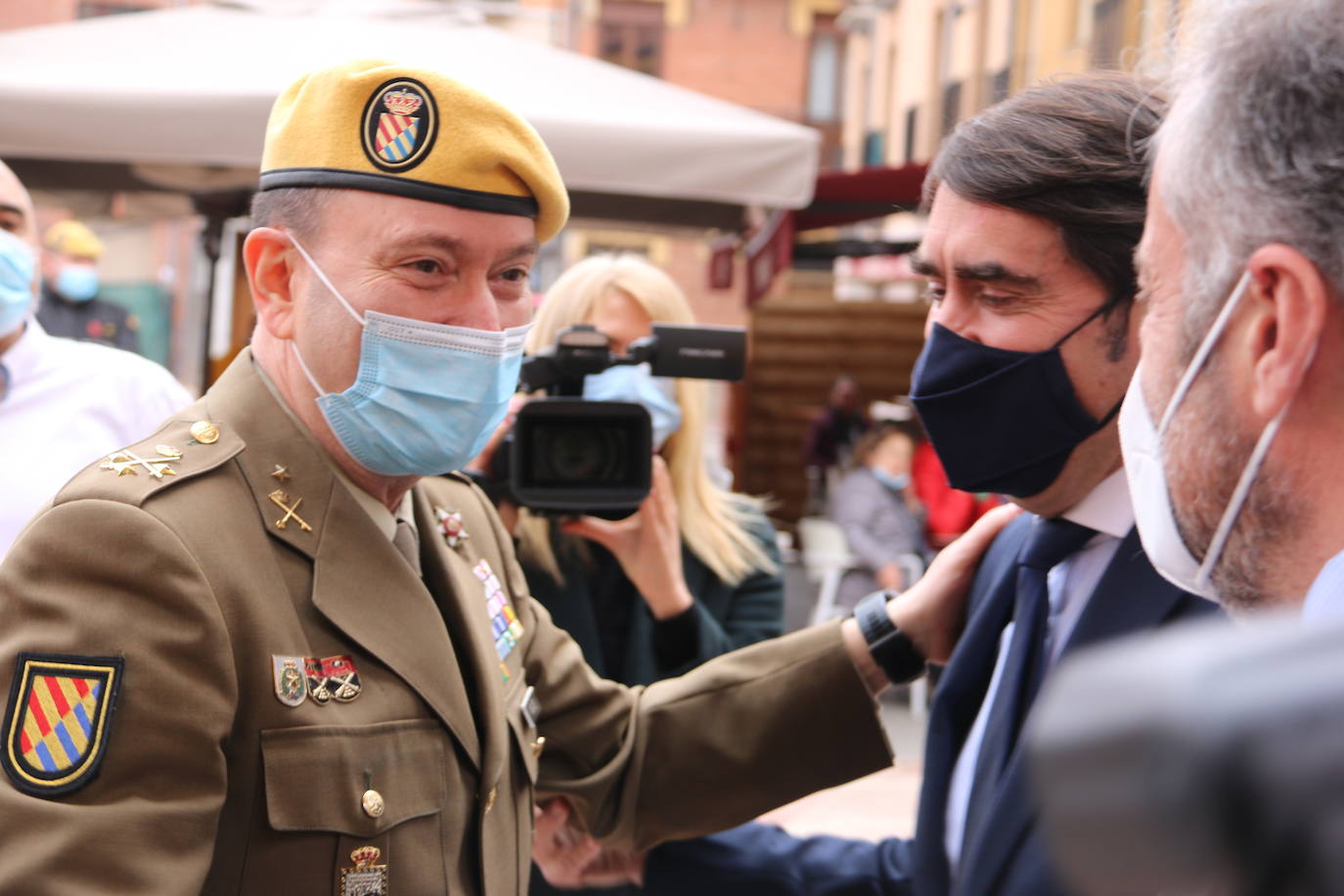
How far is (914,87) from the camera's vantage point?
18.2 m

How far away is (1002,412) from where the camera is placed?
178 cm

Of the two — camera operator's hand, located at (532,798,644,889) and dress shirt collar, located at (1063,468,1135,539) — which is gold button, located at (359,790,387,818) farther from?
dress shirt collar, located at (1063,468,1135,539)

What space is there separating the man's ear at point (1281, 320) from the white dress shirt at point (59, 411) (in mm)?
2450

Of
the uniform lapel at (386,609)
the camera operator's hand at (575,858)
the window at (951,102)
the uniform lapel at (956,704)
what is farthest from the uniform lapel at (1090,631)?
the window at (951,102)

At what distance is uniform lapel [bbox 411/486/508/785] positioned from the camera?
5.38 ft

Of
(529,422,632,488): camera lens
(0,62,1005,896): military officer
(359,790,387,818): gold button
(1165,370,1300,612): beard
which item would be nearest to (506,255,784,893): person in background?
(529,422,632,488): camera lens

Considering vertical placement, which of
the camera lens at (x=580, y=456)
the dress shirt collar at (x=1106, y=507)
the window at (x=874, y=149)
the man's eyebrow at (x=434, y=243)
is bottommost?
the window at (x=874, y=149)

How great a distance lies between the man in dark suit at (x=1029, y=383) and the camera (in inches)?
67.7

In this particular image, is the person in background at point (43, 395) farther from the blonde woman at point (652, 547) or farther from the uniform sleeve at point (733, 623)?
the uniform sleeve at point (733, 623)

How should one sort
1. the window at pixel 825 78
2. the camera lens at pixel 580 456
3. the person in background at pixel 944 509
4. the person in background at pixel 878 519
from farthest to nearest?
the window at pixel 825 78, the person in background at pixel 944 509, the person in background at pixel 878 519, the camera lens at pixel 580 456

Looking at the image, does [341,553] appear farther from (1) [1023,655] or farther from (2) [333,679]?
(1) [1023,655]

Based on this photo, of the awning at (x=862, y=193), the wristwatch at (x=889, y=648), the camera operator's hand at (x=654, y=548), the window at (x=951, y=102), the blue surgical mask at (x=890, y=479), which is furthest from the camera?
the window at (x=951, y=102)

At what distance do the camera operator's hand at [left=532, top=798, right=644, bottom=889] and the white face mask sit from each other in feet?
4.18

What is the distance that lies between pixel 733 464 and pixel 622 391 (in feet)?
30.4
